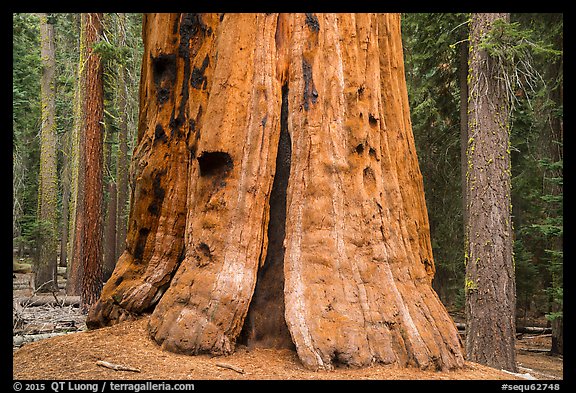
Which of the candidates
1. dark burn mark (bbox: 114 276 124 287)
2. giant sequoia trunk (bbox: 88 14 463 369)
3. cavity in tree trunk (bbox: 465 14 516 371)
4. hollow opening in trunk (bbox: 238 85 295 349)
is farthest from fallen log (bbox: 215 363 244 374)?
cavity in tree trunk (bbox: 465 14 516 371)

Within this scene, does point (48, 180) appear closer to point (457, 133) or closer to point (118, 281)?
point (118, 281)

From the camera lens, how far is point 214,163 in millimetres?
5730

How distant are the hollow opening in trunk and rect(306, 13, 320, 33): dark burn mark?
0.74 m

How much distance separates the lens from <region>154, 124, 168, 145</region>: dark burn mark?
722cm

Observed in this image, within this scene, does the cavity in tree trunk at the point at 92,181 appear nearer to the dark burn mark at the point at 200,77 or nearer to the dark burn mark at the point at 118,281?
the dark burn mark at the point at 118,281

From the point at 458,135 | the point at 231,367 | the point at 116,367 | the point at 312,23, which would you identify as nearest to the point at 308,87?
the point at 312,23

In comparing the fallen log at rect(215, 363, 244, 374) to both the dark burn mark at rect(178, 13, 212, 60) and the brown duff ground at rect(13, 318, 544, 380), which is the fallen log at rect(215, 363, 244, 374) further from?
the dark burn mark at rect(178, 13, 212, 60)

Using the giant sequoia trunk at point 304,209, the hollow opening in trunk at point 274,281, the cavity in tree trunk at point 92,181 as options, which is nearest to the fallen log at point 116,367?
the giant sequoia trunk at point 304,209

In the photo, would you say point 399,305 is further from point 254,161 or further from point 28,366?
point 28,366

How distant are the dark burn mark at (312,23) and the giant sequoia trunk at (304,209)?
1.0 inches


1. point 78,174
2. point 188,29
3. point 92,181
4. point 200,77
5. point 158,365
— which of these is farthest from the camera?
point 78,174

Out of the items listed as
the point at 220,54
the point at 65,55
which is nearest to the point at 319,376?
the point at 220,54

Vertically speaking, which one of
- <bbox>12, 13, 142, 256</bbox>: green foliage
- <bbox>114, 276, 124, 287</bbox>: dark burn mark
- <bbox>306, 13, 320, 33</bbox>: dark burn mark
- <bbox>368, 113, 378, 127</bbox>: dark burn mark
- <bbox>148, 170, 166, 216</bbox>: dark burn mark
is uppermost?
<bbox>12, 13, 142, 256</bbox>: green foliage

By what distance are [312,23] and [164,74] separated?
8.65 feet
